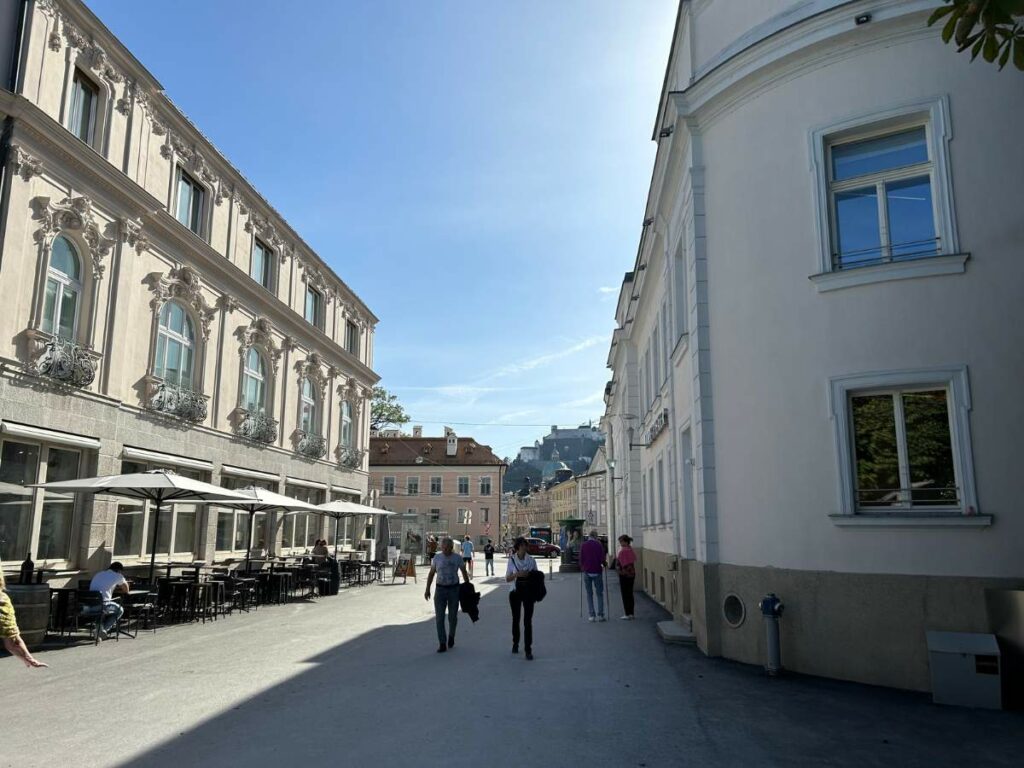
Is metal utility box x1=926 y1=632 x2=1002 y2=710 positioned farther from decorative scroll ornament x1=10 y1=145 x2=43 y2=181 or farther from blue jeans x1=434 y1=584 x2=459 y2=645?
decorative scroll ornament x1=10 y1=145 x2=43 y2=181

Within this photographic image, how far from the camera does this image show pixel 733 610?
35.3 feet

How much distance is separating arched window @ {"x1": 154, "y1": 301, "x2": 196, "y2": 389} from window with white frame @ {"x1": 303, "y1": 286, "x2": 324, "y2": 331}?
8.94 m

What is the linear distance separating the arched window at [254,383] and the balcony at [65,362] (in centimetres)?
856

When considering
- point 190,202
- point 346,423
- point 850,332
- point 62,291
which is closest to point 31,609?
point 62,291

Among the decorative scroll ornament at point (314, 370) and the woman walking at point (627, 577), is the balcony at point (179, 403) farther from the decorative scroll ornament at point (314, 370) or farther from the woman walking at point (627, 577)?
the woman walking at point (627, 577)

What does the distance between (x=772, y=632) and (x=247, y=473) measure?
62.2 ft

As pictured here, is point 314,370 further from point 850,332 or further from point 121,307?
point 850,332

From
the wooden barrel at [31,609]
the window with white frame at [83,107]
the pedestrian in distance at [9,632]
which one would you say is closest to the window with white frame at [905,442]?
the pedestrian in distance at [9,632]

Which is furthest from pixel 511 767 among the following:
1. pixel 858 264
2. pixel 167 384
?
pixel 167 384

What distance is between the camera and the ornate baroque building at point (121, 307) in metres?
14.6

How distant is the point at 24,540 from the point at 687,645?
41.2ft

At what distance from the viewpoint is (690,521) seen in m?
13.4

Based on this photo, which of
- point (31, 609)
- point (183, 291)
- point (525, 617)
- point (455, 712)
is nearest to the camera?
point (455, 712)

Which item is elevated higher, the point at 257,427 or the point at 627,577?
the point at 257,427
